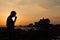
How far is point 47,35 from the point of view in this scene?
10203 millimetres

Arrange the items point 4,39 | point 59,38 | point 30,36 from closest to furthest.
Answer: point 30,36, point 4,39, point 59,38

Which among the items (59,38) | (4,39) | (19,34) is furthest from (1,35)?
(59,38)

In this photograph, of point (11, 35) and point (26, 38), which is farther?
point (26, 38)

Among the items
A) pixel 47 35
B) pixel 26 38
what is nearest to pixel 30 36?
pixel 26 38

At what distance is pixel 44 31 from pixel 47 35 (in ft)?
0.93

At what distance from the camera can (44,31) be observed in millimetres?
10125

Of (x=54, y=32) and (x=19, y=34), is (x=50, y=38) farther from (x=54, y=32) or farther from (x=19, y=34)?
(x=19, y=34)

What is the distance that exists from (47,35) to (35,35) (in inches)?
26.3

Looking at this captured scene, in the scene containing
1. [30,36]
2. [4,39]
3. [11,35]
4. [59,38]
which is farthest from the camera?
[59,38]

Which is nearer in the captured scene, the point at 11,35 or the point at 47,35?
the point at 11,35

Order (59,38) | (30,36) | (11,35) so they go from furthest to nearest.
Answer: (59,38) → (30,36) → (11,35)

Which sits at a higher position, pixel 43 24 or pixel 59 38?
pixel 43 24

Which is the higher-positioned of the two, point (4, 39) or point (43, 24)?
point (43, 24)

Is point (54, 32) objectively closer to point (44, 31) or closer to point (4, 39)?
point (44, 31)
